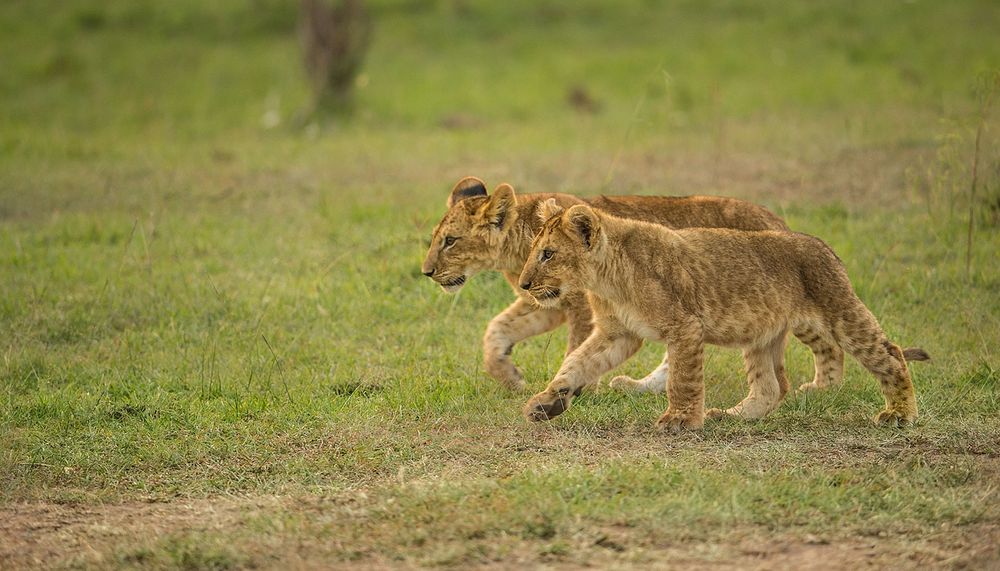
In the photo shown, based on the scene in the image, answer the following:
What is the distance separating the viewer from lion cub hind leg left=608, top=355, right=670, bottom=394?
725 cm

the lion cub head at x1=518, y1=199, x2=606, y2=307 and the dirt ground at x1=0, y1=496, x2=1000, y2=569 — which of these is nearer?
the dirt ground at x1=0, y1=496, x2=1000, y2=569

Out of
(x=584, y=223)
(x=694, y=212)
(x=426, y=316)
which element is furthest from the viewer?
(x=426, y=316)

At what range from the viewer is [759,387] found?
263 inches

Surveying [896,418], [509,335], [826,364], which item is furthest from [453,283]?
[896,418]

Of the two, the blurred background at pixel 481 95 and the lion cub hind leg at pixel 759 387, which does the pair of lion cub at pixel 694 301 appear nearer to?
the lion cub hind leg at pixel 759 387

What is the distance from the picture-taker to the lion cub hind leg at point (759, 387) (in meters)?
6.64

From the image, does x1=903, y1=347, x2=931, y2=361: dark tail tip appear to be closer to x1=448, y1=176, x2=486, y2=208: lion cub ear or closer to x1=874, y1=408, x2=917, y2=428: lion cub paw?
x1=874, y1=408, x2=917, y2=428: lion cub paw

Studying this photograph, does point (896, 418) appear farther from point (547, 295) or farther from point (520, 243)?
point (520, 243)

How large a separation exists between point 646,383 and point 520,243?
1059mm

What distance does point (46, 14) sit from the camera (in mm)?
21172

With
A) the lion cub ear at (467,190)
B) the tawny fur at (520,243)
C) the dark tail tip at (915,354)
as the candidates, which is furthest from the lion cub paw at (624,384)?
the dark tail tip at (915,354)

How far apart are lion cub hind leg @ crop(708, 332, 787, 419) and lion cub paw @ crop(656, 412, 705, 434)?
31 cm

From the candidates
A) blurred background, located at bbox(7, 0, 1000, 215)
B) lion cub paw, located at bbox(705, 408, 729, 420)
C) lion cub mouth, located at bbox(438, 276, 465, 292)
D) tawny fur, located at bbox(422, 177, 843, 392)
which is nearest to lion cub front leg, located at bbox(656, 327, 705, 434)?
lion cub paw, located at bbox(705, 408, 729, 420)

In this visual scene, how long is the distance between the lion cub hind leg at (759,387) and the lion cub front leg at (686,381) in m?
0.33
